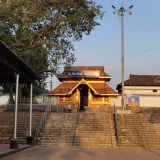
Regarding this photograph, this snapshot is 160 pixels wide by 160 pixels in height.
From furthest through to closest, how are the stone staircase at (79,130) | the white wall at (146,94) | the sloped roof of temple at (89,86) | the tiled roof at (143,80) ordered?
1. the tiled roof at (143,80)
2. the white wall at (146,94)
3. the sloped roof of temple at (89,86)
4. the stone staircase at (79,130)

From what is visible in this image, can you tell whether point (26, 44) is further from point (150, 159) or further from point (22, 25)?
point (150, 159)

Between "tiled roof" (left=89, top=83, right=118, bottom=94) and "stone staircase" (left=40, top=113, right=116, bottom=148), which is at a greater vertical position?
"tiled roof" (left=89, top=83, right=118, bottom=94)

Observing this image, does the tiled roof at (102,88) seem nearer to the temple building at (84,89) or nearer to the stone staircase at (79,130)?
the temple building at (84,89)

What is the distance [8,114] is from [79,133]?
7397 millimetres

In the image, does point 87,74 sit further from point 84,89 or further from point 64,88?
point 64,88

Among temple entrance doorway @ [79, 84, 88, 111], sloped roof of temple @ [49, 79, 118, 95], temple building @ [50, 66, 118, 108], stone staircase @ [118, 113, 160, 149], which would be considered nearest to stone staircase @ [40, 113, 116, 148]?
stone staircase @ [118, 113, 160, 149]

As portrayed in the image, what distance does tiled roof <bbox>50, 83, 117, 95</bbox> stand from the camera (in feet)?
116

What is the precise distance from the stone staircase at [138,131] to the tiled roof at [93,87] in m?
10.6

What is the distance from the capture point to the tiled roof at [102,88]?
115ft

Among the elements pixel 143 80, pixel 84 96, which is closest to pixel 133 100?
pixel 84 96

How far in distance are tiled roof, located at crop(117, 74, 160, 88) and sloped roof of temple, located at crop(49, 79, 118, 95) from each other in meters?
10.7

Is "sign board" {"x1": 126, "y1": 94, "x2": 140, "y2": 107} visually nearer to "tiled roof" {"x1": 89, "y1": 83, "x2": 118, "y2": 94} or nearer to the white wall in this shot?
the white wall

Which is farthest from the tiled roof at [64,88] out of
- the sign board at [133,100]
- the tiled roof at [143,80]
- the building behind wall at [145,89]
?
the tiled roof at [143,80]

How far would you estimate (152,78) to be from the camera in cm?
4828
